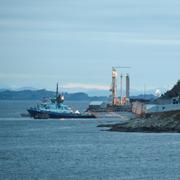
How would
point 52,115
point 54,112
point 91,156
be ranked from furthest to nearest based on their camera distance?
point 52,115 < point 54,112 < point 91,156

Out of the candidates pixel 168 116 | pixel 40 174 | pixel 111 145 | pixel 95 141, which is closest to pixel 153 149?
pixel 111 145

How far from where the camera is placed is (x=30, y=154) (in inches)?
2933

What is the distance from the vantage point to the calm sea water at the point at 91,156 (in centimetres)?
5825

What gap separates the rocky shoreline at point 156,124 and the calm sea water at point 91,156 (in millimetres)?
3911

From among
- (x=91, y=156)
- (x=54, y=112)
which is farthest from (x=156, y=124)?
(x=54, y=112)

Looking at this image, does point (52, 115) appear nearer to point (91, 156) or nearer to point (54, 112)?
point (54, 112)

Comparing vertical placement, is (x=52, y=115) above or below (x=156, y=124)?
above

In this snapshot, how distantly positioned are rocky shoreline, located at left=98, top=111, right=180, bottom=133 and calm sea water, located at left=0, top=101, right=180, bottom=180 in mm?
3911

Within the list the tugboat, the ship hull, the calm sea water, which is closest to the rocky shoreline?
the calm sea water

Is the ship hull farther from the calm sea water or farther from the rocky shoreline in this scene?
the calm sea water

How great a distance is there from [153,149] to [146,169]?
1795 centimetres

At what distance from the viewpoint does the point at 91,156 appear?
71562 mm

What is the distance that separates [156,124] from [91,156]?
122 feet

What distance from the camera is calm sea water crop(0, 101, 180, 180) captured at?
5825cm
